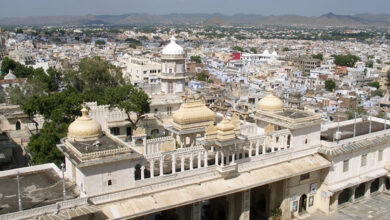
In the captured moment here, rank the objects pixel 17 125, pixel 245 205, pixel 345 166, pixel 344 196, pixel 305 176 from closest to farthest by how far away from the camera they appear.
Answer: pixel 245 205, pixel 305 176, pixel 345 166, pixel 344 196, pixel 17 125

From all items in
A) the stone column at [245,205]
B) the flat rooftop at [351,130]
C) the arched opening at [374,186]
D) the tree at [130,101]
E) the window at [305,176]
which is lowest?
the arched opening at [374,186]

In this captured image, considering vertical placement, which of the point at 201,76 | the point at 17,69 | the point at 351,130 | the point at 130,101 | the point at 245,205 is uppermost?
the point at 130,101

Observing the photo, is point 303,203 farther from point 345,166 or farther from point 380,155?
point 380,155

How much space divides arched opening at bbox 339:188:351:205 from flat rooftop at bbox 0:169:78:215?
1862 cm

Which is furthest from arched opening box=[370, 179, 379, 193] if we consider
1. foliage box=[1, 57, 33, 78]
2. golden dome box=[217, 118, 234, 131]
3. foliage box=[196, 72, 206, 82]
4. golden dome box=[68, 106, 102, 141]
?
foliage box=[1, 57, 33, 78]

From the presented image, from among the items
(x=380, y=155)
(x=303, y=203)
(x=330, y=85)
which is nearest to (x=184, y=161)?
(x=303, y=203)

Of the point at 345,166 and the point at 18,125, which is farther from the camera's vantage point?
the point at 18,125

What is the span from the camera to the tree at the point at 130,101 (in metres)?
34.1

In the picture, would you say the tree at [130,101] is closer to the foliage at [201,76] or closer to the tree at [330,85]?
the foliage at [201,76]

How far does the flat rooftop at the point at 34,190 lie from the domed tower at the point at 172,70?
21806 millimetres

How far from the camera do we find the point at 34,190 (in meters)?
19.0

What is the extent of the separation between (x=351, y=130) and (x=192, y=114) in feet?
44.2

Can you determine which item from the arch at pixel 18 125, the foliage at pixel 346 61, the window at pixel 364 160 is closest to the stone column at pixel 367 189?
the window at pixel 364 160

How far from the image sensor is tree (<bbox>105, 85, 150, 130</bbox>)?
34094 mm
